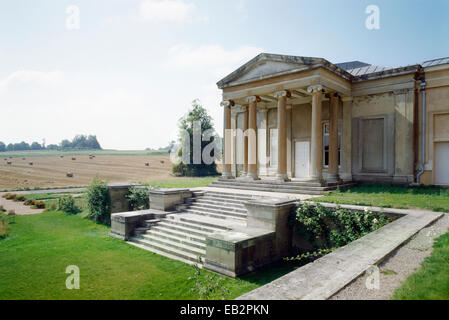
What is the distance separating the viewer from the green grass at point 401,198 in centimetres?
917

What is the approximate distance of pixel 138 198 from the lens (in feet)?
48.2

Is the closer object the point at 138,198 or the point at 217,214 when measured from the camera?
the point at 217,214

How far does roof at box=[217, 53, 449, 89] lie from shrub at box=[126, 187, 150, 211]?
8032 mm

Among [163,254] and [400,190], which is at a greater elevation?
[400,190]

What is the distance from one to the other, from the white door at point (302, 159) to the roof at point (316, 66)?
455 cm

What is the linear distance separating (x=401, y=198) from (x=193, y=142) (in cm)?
2725

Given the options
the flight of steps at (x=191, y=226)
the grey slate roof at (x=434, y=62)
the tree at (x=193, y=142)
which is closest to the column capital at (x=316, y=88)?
the flight of steps at (x=191, y=226)

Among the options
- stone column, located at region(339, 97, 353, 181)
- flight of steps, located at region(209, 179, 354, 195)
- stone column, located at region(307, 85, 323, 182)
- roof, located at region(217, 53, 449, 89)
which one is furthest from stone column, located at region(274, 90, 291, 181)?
stone column, located at region(339, 97, 353, 181)

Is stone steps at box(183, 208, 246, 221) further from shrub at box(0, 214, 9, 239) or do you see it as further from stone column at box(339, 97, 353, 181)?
stone column at box(339, 97, 353, 181)

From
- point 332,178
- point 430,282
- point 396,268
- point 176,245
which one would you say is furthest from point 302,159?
point 430,282

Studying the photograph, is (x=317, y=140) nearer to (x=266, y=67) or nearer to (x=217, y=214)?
(x=266, y=67)

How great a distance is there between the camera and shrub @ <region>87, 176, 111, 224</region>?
1477 cm
